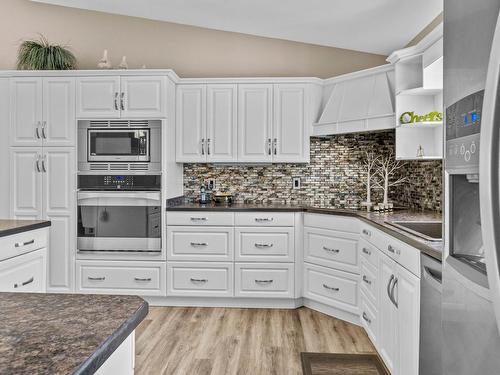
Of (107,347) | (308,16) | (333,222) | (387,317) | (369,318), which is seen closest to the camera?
(107,347)

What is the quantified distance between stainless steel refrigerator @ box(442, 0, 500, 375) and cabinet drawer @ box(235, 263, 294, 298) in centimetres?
306

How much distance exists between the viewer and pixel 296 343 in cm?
312

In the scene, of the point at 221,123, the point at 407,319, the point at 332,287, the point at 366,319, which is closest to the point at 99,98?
the point at 221,123

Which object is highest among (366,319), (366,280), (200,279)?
(366,280)

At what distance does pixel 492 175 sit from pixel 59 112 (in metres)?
4.12

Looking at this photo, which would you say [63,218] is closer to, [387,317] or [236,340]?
[236,340]

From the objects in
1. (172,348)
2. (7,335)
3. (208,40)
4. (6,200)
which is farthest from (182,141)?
(7,335)

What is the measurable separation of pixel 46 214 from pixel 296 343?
2.64m

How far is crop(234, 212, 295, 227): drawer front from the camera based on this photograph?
3.95 m

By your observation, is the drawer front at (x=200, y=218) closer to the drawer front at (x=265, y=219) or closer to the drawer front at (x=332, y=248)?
the drawer front at (x=265, y=219)

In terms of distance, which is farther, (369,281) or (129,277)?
(129,277)

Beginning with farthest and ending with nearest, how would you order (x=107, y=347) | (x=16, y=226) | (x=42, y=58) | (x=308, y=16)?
(x=42, y=58)
(x=308, y=16)
(x=16, y=226)
(x=107, y=347)

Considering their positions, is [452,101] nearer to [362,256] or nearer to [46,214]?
[362,256]

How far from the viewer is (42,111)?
409cm
